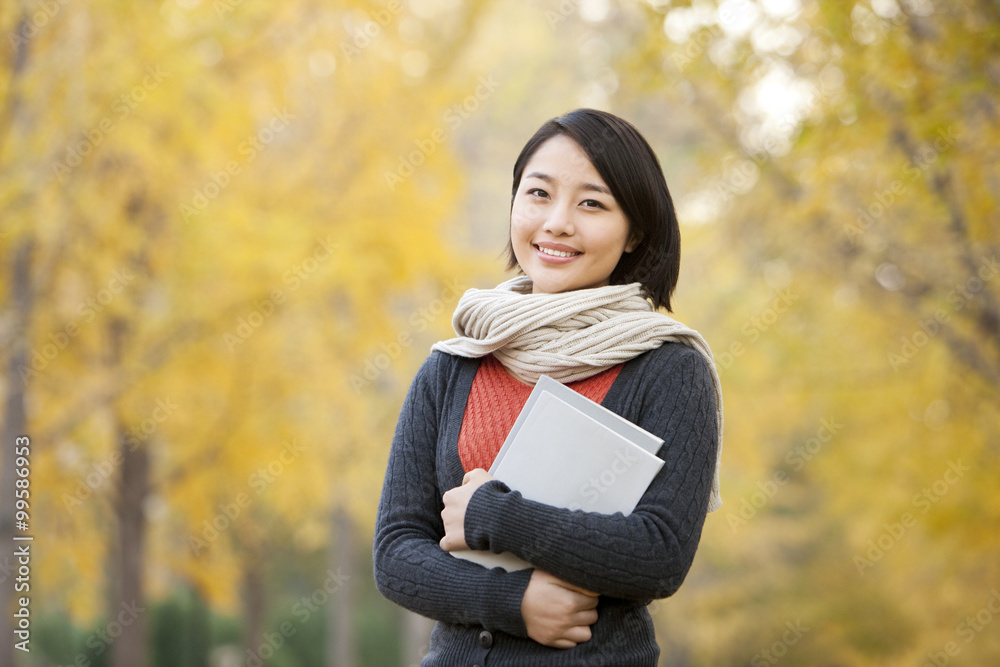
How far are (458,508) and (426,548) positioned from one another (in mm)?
132

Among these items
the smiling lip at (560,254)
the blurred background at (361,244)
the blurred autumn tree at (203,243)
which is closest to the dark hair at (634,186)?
the smiling lip at (560,254)

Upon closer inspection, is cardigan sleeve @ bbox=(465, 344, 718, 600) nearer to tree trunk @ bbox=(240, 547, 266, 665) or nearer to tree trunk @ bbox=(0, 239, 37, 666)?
tree trunk @ bbox=(0, 239, 37, 666)

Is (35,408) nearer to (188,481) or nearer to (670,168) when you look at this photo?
(188,481)

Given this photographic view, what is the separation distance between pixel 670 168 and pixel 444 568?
9980 mm

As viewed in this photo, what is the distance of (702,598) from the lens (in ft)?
42.1

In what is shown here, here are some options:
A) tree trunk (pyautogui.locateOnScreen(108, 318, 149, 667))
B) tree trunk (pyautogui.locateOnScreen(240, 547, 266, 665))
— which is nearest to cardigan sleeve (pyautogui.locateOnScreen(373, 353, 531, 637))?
tree trunk (pyautogui.locateOnScreen(108, 318, 149, 667))

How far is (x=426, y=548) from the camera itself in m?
1.66

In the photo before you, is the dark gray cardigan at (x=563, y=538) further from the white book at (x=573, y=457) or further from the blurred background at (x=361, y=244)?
the blurred background at (x=361, y=244)

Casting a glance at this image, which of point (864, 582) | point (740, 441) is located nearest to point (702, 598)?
point (864, 582)

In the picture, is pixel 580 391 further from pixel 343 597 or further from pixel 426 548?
pixel 343 597

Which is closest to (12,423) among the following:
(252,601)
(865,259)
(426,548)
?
(426,548)

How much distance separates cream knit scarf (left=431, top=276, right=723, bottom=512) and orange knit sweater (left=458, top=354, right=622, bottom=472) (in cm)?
2

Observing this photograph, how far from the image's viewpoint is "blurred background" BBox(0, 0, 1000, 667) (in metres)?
4.78

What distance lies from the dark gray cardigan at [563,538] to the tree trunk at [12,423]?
372 cm
